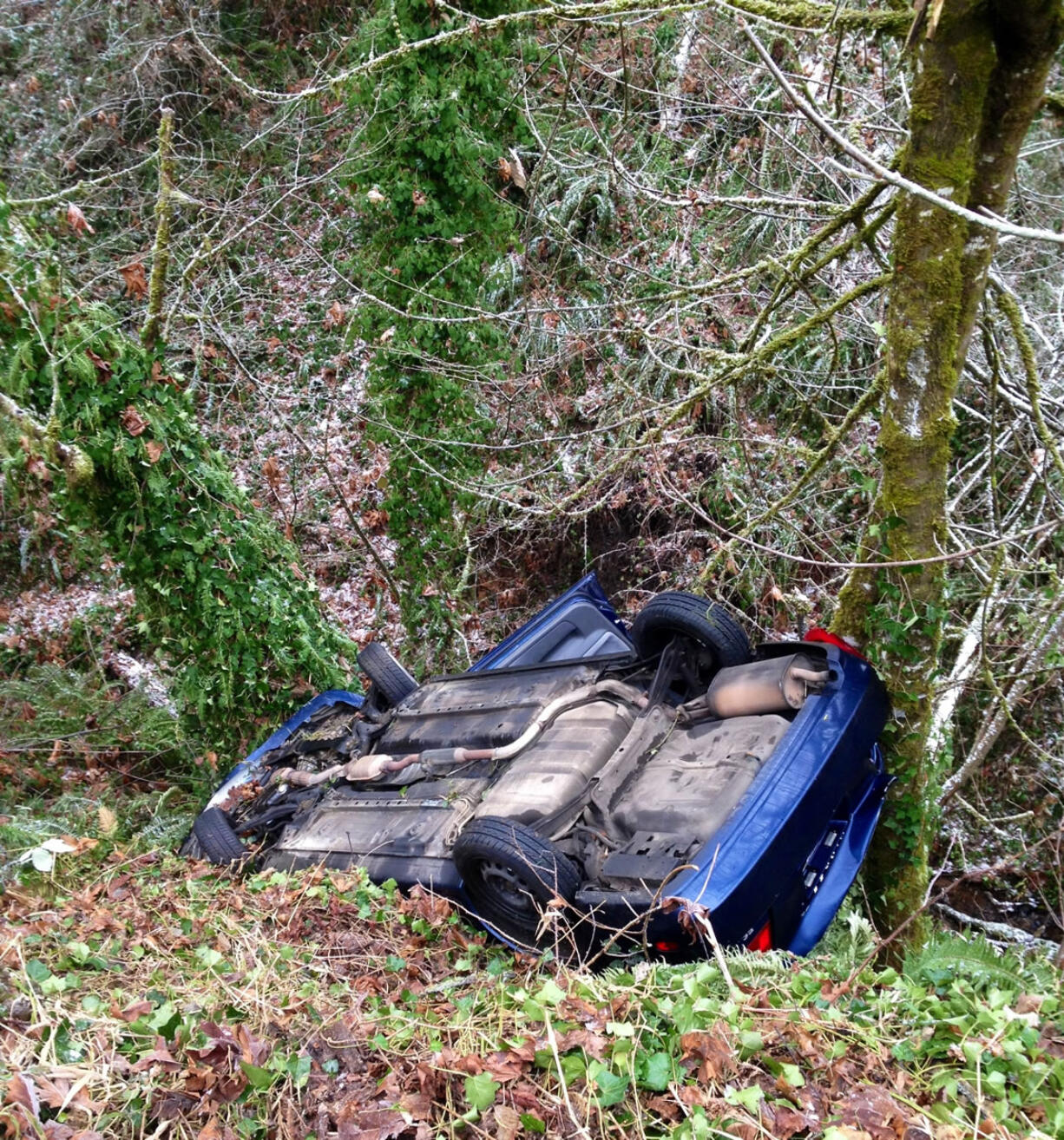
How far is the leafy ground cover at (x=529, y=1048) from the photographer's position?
6.95 feet

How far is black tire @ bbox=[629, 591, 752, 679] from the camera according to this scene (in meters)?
4.09

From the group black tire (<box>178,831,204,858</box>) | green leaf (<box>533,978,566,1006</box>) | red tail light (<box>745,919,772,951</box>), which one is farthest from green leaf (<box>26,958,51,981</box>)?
red tail light (<box>745,919,772,951</box>)

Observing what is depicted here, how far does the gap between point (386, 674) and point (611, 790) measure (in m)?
2.19

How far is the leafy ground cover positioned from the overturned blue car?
214 millimetres

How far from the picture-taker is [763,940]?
10.3ft

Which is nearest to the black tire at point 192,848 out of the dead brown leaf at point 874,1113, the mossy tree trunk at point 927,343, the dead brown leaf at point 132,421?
the dead brown leaf at point 132,421

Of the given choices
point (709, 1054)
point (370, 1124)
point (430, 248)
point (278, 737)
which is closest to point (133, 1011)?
point (370, 1124)

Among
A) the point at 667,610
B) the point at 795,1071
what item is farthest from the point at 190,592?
the point at 795,1071

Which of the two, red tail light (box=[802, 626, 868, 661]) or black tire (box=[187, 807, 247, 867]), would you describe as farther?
black tire (box=[187, 807, 247, 867])

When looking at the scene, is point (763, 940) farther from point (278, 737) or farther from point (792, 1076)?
point (278, 737)

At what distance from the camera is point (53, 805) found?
5914 mm

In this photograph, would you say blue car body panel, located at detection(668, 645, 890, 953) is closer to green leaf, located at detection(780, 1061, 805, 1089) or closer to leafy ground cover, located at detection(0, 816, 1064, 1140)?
A: leafy ground cover, located at detection(0, 816, 1064, 1140)

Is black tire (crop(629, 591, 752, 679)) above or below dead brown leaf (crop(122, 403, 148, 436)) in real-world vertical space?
below

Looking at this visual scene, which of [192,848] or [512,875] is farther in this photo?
[192,848]
